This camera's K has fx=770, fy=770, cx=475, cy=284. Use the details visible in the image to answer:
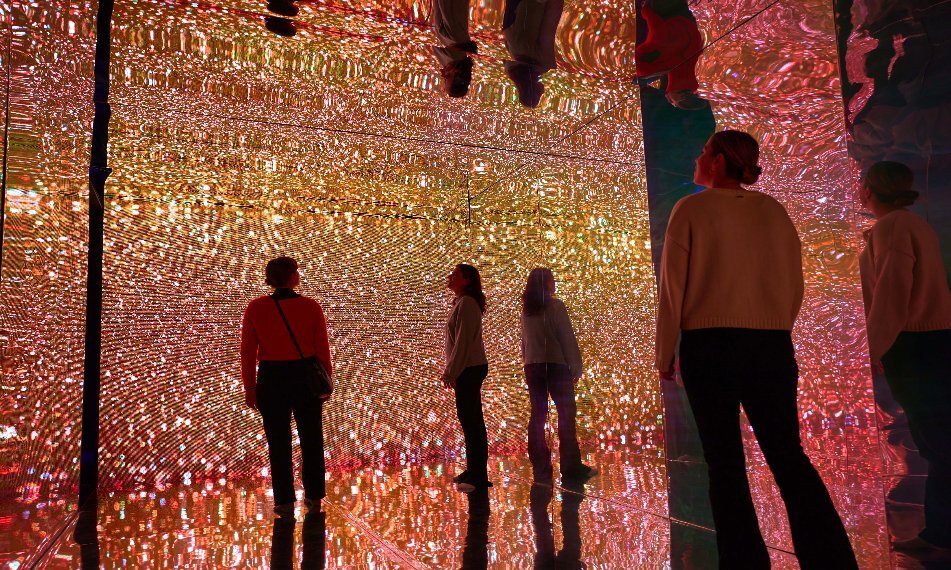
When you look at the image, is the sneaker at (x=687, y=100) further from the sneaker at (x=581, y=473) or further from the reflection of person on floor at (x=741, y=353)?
the sneaker at (x=581, y=473)

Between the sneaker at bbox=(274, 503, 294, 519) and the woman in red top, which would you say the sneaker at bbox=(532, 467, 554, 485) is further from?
the sneaker at bbox=(274, 503, 294, 519)

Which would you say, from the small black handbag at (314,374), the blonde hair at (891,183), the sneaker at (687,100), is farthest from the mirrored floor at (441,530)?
the sneaker at (687,100)

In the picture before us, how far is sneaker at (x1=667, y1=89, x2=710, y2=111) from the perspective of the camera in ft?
9.47

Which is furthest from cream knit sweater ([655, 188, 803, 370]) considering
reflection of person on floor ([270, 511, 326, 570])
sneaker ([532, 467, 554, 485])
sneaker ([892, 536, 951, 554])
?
sneaker ([532, 467, 554, 485])

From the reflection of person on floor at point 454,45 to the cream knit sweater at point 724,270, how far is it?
161 centimetres

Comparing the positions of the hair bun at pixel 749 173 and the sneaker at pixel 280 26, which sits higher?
the sneaker at pixel 280 26

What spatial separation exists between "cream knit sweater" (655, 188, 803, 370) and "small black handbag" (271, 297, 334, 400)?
2.08 meters

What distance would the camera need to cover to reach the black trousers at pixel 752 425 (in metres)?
1.85

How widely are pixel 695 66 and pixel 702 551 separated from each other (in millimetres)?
1772

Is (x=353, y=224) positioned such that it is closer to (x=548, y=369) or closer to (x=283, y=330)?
(x=283, y=330)

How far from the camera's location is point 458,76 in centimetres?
383

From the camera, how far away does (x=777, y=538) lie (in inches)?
100

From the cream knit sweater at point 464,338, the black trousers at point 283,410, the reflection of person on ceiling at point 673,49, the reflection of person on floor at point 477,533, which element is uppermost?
the reflection of person on ceiling at point 673,49

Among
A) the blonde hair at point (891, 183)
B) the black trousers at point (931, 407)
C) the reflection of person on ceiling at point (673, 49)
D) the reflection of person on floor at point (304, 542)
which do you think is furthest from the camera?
the reflection of person on ceiling at point (673, 49)
